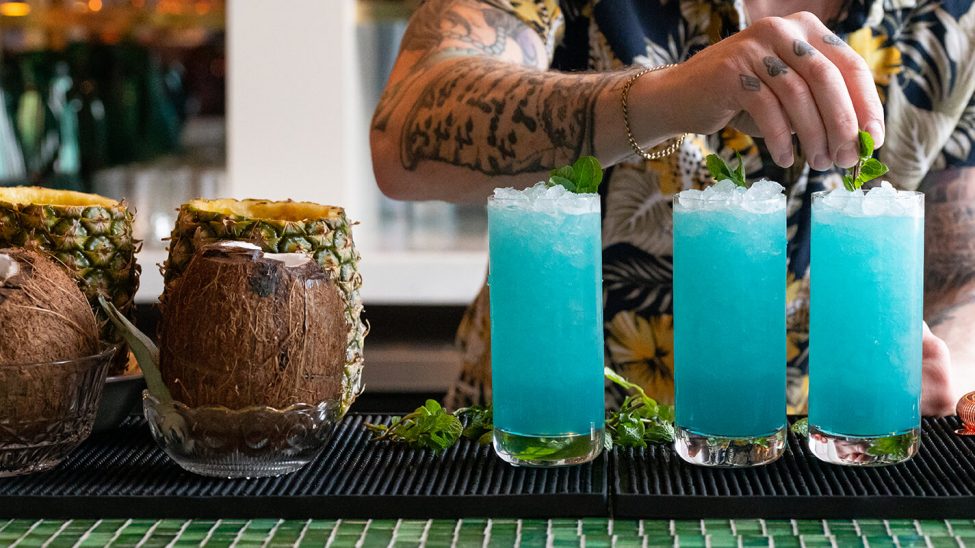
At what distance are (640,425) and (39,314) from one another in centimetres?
54

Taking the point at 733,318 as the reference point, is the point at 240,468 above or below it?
below

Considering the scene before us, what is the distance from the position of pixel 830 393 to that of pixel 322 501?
1.45 feet

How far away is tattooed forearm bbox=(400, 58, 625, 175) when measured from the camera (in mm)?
1373

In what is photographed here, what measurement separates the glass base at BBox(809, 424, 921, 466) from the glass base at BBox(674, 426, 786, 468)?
0.15 feet

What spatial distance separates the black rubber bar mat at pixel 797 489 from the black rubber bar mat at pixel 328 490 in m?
0.03

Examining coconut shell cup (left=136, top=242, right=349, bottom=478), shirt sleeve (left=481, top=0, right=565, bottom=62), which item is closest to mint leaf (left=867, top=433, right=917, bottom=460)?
coconut shell cup (left=136, top=242, right=349, bottom=478)

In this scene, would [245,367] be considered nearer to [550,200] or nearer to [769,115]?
[550,200]

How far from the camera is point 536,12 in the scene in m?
1.60

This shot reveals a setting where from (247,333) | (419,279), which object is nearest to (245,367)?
(247,333)

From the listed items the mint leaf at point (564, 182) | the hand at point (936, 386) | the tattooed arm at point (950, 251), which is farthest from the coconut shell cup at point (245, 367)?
the tattooed arm at point (950, 251)

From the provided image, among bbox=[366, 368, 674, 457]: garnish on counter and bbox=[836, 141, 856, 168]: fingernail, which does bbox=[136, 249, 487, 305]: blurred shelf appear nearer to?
bbox=[366, 368, 674, 457]: garnish on counter

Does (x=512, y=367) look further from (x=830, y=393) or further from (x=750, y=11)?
(x=750, y=11)

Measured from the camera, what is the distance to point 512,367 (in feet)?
3.43

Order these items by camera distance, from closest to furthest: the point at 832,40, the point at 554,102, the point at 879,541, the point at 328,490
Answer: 1. the point at 879,541
2. the point at 328,490
3. the point at 832,40
4. the point at 554,102
